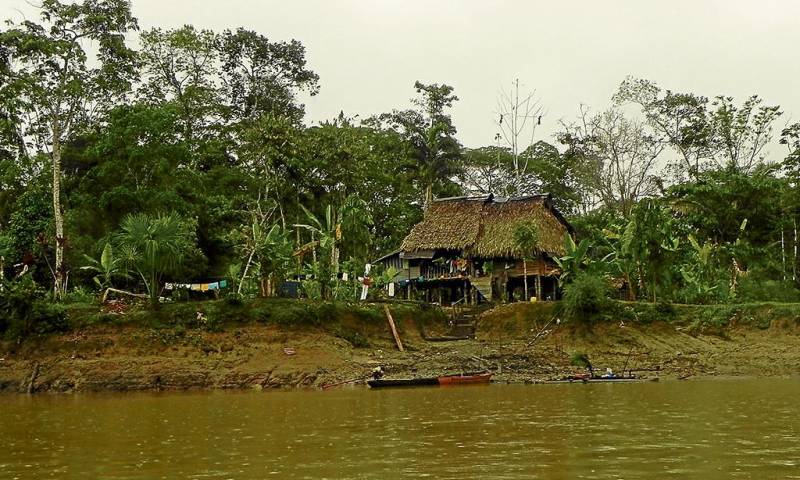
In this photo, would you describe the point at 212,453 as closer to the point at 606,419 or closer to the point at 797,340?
the point at 606,419

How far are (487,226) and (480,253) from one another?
1929 mm

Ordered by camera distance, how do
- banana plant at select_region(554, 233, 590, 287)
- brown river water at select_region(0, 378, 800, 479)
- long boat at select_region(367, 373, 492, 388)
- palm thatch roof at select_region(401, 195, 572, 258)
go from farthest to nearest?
palm thatch roof at select_region(401, 195, 572, 258) → banana plant at select_region(554, 233, 590, 287) → long boat at select_region(367, 373, 492, 388) → brown river water at select_region(0, 378, 800, 479)

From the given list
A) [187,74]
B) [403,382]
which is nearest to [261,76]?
[187,74]

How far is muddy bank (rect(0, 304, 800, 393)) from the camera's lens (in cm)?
2592

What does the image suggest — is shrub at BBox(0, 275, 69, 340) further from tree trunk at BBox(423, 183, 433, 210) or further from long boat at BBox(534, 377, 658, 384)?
tree trunk at BBox(423, 183, 433, 210)

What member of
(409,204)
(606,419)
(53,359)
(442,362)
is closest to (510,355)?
(442,362)

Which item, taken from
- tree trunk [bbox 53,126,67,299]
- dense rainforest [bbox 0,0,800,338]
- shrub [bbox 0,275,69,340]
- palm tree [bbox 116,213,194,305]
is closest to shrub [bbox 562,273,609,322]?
dense rainforest [bbox 0,0,800,338]

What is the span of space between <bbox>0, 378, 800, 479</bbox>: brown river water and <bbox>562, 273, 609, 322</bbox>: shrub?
288 inches

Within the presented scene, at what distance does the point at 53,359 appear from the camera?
2656 centimetres

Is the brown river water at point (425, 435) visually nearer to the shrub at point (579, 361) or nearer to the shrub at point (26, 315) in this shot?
the shrub at point (579, 361)

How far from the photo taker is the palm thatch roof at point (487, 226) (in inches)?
1403

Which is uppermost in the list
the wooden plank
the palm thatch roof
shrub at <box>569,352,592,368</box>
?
the palm thatch roof

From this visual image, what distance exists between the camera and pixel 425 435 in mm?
13969

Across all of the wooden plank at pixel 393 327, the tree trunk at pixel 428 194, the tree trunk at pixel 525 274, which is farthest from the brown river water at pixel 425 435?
the tree trunk at pixel 428 194
